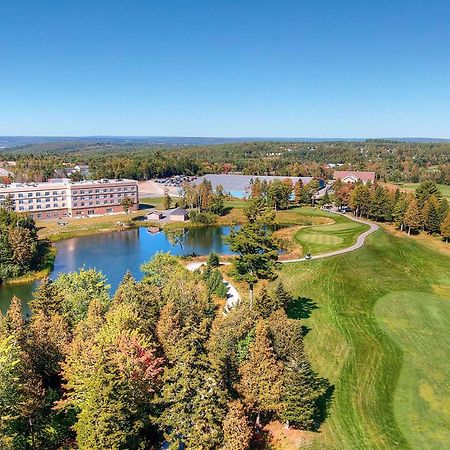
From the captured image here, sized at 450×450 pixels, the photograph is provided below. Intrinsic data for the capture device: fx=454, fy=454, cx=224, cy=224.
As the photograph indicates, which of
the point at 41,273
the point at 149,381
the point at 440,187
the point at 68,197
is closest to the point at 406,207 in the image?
the point at 41,273

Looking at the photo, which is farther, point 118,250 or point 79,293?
point 118,250

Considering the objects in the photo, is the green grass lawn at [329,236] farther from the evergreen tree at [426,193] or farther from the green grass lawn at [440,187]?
the green grass lawn at [440,187]

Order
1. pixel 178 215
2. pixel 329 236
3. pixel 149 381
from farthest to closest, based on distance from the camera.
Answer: pixel 178 215
pixel 329 236
pixel 149 381

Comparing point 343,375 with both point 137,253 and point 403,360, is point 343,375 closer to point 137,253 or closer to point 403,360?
point 403,360

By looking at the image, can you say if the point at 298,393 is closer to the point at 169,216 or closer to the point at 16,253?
the point at 16,253

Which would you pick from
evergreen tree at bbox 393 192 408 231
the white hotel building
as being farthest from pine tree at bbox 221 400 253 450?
the white hotel building

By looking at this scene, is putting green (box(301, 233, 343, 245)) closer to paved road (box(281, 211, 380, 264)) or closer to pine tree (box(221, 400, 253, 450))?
paved road (box(281, 211, 380, 264))
